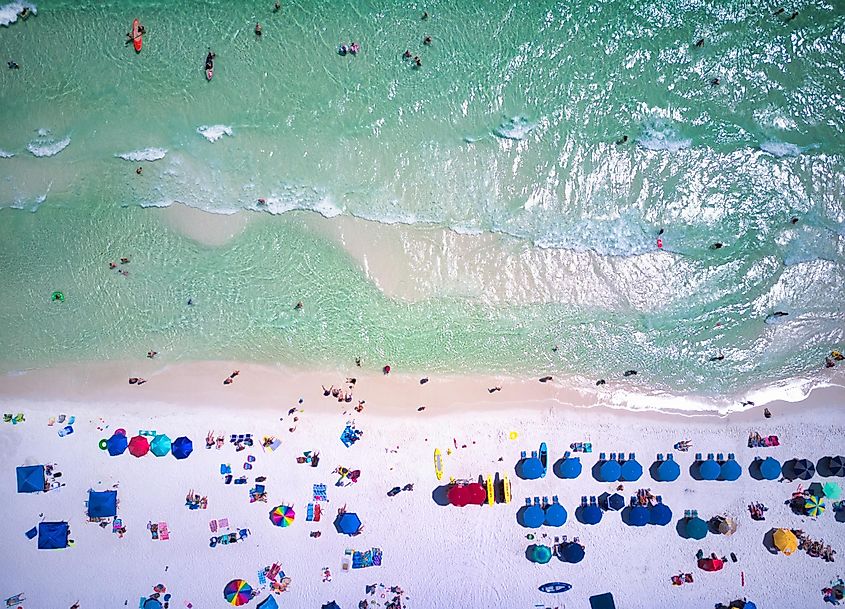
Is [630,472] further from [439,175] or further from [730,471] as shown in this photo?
[439,175]

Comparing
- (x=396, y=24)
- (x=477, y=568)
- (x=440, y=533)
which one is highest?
(x=396, y=24)

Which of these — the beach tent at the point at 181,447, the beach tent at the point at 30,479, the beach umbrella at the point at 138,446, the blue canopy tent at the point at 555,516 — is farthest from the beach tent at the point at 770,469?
the beach tent at the point at 30,479

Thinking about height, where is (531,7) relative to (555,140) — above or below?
above

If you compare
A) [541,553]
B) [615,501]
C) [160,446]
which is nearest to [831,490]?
[615,501]

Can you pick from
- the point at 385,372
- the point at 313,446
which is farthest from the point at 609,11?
the point at 313,446

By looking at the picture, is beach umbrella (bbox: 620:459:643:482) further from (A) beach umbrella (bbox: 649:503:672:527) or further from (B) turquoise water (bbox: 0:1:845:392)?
(B) turquoise water (bbox: 0:1:845:392)

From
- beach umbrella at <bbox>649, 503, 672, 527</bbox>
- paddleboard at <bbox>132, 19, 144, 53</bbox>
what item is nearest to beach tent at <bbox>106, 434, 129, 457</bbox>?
paddleboard at <bbox>132, 19, 144, 53</bbox>

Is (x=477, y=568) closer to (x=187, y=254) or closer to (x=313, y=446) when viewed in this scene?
(x=313, y=446)
